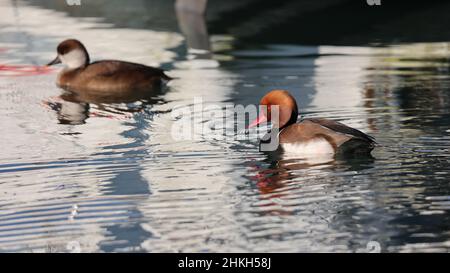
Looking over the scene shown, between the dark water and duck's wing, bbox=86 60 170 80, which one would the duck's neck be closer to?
the dark water

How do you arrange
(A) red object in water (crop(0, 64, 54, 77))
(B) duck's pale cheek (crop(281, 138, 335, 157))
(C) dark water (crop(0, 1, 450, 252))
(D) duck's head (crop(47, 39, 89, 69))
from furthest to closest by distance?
(A) red object in water (crop(0, 64, 54, 77)) → (D) duck's head (crop(47, 39, 89, 69)) → (B) duck's pale cheek (crop(281, 138, 335, 157)) → (C) dark water (crop(0, 1, 450, 252))

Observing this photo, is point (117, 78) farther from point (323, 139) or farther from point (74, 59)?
point (323, 139)

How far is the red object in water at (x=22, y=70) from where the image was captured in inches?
720

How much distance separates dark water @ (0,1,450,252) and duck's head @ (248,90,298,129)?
0.35 m

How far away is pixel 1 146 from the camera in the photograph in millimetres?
12898

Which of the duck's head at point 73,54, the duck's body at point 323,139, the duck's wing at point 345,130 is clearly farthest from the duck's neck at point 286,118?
the duck's head at point 73,54

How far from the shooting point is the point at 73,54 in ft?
58.5

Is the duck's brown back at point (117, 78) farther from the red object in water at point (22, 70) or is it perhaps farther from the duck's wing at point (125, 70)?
the red object in water at point (22, 70)

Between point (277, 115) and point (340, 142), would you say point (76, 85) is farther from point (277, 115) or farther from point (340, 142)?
point (340, 142)

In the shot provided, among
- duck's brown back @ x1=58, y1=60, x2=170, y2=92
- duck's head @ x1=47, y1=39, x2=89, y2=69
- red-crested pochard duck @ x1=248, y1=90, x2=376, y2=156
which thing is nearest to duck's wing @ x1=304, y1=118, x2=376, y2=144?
red-crested pochard duck @ x1=248, y1=90, x2=376, y2=156

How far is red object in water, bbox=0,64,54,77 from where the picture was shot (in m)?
18.3

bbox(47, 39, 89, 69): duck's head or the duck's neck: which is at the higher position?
bbox(47, 39, 89, 69): duck's head

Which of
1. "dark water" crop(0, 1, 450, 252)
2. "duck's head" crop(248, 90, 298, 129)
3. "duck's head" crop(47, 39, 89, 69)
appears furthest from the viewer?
"duck's head" crop(47, 39, 89, 69)
